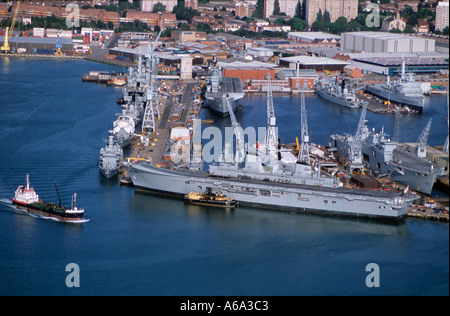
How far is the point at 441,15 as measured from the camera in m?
35.3

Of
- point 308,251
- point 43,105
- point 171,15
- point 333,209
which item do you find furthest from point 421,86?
point 171,15

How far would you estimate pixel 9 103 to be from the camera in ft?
72.7

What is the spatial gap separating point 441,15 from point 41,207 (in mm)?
26710

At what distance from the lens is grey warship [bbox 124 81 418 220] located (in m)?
12.7

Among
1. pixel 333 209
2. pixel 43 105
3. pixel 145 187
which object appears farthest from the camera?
pixel 43 105

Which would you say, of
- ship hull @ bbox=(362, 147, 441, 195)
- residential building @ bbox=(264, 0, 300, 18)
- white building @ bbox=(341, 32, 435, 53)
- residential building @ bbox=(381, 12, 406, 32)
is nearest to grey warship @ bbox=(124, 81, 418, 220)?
ship hull @ bbox=(362, 147, 441, 195)

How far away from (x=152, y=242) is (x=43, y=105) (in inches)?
452

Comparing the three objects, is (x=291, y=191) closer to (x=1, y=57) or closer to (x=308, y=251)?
(x=308, y=251)

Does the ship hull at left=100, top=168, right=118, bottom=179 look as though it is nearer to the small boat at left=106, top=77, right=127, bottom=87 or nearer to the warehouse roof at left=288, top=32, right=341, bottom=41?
the small boat at left=106, top=77, right=127, bottom=87

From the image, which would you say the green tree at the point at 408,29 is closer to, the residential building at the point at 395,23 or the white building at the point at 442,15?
the residential building at the point at 395,23

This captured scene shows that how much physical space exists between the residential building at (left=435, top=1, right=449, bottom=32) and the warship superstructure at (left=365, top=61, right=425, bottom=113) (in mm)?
11292

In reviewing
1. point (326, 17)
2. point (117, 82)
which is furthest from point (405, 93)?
point (326, 17)

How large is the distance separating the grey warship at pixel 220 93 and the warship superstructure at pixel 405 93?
13.9 feet

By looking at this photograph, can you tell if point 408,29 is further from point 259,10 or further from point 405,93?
point 405,93
